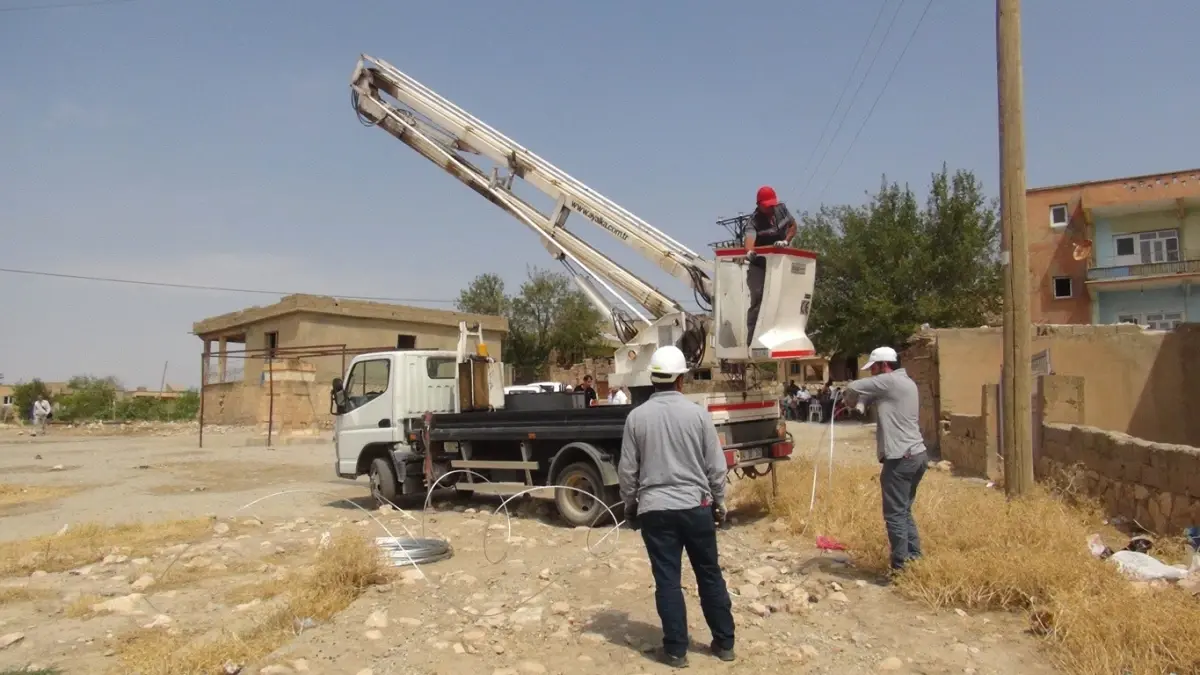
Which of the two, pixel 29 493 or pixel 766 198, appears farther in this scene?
pixel 29 493

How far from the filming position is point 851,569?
6.73 meters

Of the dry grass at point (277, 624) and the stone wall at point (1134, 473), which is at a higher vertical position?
the stone wall at point (1134, 473)

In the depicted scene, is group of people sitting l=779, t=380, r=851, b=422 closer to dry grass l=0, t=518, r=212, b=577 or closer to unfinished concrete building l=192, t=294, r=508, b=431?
unfinished concrete building l=192, t=294, r=508, b=431

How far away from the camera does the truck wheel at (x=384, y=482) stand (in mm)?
11875

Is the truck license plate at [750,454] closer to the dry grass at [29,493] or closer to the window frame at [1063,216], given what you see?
the dry grass at [29,493]

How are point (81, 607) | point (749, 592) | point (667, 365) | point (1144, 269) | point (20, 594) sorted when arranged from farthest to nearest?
point (1144, 269), point (20, 594), point (81, 607), point (749, 592), point (667, 365)

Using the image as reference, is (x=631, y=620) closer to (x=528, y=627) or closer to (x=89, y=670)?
(x=528, y=627)

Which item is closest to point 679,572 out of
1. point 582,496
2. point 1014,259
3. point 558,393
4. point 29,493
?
point 1014,259

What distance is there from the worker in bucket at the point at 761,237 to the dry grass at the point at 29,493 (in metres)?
11.8

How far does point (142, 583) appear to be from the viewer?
726 centimetres

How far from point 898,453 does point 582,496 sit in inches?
183

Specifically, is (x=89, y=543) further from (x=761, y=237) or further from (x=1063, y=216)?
(x=1063, y=216)

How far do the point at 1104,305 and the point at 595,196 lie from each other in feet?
112

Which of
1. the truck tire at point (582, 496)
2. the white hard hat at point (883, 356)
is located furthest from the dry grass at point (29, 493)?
the white hard hat at point (883, 356)
